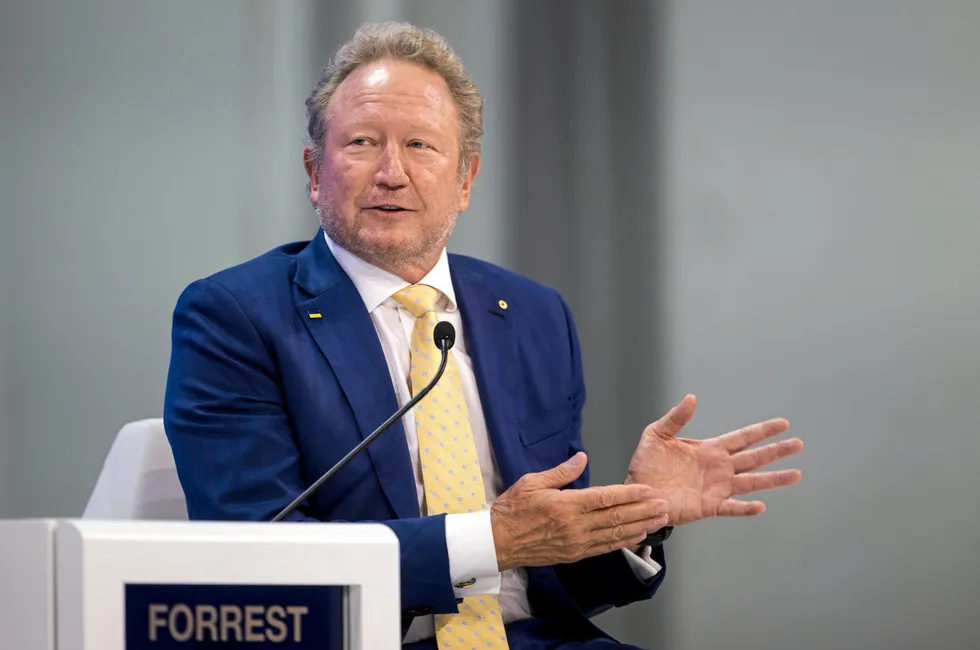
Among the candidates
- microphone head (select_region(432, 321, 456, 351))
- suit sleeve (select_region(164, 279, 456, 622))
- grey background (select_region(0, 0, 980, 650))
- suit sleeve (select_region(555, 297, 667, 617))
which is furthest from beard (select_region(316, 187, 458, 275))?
grey background (select_region(0, 0, 980, 650))

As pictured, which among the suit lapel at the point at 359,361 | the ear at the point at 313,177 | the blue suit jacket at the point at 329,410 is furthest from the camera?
the ear at the point at 313,177

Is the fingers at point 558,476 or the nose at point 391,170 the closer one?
the fingers at point 558,476

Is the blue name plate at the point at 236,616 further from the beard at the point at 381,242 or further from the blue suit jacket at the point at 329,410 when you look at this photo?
the beard at the point at 381,242

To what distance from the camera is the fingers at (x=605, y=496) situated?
158 cm

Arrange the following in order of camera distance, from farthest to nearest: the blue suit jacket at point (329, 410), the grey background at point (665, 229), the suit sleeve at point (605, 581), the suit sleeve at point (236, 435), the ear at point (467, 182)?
the grey background at point (665, 229), the ear at point (467, 182), the suit sleeve at point (605, 581), the blue suit jacket at point (329, 410), the suit sleeve at point (236, 435)

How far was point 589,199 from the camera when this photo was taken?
2.98 meters

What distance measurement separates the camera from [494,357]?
1987 mm

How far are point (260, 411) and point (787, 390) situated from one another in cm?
180

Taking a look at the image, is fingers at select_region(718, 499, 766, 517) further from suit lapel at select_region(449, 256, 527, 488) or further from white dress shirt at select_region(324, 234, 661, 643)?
suit lapel at select_region(449, 256, 527, 488)

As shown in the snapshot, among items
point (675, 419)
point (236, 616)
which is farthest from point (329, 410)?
point (236, 616)

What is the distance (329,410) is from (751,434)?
0.70 metres

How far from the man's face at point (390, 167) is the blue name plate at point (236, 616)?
109 cm

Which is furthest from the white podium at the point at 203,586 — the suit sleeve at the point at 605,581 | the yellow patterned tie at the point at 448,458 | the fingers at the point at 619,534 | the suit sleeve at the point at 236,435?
the suit sleeve at the point at 605,581

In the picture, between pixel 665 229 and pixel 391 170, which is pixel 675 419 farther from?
pixel 665 229
